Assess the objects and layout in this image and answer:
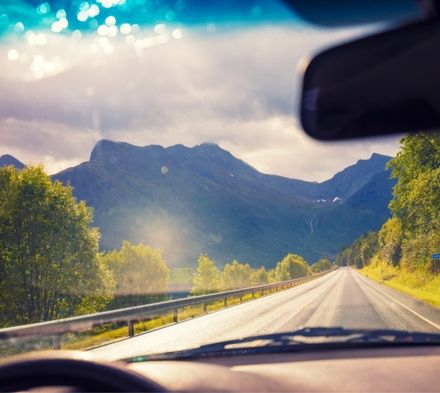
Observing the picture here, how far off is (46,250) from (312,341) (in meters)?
37.9

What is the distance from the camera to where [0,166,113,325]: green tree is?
38.9 m

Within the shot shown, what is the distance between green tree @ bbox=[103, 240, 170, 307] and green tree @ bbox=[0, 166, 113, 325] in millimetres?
36694

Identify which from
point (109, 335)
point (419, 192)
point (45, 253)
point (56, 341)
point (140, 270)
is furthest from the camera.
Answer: point (140, 270)

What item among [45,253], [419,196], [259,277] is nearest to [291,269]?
[259,277]

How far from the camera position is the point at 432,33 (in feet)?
7.42

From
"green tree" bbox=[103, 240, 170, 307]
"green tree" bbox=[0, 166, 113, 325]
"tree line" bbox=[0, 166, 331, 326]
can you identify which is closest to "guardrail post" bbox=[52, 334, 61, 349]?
"tree line" bbox=[0, 166, 331, 326]

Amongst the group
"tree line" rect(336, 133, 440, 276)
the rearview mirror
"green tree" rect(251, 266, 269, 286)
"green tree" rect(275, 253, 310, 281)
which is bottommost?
"green tree" rect(251, 266, 269, 286)

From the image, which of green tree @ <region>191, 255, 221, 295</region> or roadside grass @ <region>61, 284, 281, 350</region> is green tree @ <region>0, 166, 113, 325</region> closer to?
roadside grass @ <region>61, 284, 281, 350</region>

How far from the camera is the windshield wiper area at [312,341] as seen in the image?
5156 mm

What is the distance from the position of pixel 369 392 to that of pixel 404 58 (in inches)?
74.6

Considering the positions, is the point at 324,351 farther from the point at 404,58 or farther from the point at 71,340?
the point at 71,340

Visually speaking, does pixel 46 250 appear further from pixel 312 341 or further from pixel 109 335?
pixel 312 341

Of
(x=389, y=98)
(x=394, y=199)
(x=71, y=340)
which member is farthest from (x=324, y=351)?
(x=394, y=199)

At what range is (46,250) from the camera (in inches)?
1598
